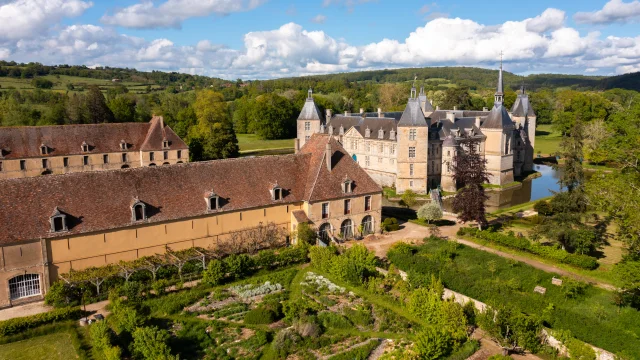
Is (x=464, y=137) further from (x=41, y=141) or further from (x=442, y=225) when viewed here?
(x=41, y=141)

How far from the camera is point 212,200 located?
32.3 m

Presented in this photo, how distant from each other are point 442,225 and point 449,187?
17.1m

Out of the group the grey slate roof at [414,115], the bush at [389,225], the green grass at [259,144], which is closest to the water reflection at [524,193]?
the grey slate roof at [414,115]

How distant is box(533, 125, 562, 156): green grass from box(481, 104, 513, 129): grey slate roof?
25.7 meters

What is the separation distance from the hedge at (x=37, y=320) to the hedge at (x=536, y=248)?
26.7 meters

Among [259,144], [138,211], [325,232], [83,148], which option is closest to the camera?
[138,211]

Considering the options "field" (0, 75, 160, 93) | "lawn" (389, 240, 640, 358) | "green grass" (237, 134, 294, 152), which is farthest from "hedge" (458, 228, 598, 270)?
"field" (0, 75, 160, 93)

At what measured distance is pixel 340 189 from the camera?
118ft

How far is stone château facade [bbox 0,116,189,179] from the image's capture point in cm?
5388

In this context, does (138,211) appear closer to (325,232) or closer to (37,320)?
(37,320)

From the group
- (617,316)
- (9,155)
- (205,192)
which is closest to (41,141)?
(9,155)

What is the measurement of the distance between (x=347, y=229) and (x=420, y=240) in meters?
5.55

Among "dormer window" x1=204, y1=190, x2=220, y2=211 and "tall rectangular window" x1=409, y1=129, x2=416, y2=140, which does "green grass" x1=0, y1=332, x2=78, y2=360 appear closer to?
"dormer window" x1=204, y1=190, x2=220, y2=211

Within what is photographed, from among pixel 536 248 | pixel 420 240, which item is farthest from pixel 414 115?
pixel 536 248
